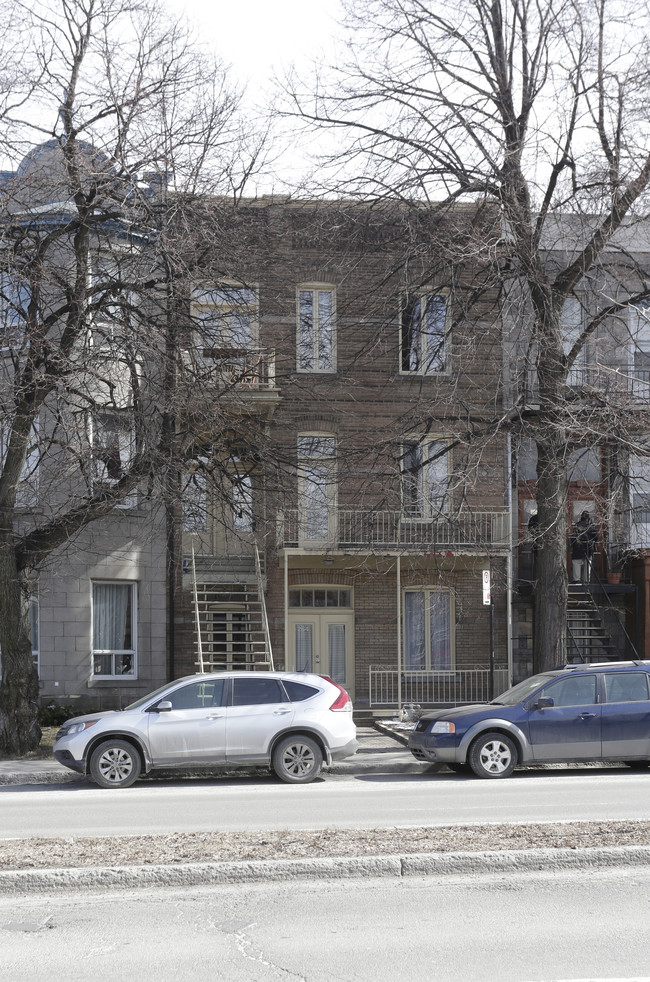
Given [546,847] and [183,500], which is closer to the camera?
[546,847]

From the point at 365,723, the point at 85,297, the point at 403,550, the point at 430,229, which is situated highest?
the point at 430,229

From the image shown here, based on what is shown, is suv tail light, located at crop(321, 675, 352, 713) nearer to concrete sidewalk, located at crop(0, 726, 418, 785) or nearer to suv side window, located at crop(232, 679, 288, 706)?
suv side window, located at crop(232, 679, 288, 706)

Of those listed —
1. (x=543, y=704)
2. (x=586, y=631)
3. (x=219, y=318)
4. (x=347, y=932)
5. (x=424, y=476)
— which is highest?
(x=219, y=318)

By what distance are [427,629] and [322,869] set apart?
1856 cm

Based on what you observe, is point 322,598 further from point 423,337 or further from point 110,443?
point 110,443

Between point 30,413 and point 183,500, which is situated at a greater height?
point 30,413

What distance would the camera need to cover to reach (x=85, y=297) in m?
17.4

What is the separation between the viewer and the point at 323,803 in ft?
41.9

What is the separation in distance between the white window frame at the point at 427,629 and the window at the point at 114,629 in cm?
637

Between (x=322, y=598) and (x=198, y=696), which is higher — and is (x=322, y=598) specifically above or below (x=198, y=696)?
above

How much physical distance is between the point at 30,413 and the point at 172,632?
8238 millimetres

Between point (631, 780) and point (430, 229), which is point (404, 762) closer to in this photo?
point (631, 780)

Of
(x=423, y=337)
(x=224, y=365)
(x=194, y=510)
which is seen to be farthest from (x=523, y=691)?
(x=423, y=337)

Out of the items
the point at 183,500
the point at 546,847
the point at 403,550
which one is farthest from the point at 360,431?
the point at 546,847
